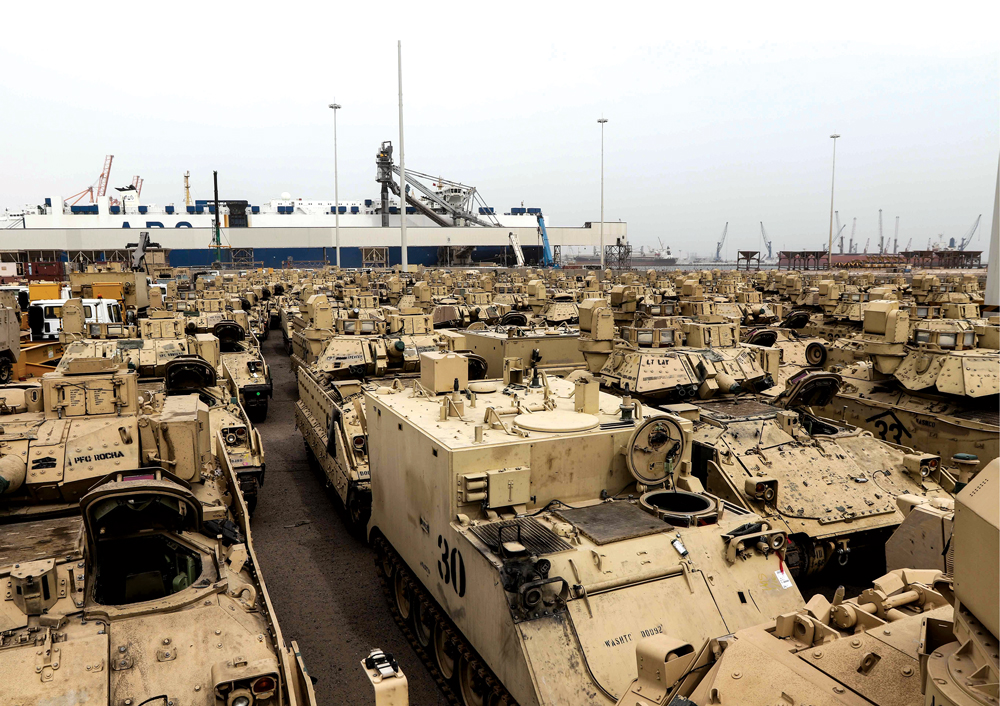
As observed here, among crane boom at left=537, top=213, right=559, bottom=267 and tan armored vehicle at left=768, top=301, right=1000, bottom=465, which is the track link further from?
crane boom at left=537, top=213, right=559, bottom=267

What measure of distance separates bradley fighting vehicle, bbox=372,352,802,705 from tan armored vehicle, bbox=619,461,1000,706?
5.40 feet

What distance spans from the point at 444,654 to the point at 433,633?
1.04ft

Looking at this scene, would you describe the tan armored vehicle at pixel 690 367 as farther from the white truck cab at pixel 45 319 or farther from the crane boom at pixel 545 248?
the crane boom at pixel 545 248

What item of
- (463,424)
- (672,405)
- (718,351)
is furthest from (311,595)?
(718,351)

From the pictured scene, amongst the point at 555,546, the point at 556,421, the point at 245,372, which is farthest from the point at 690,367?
the point at 245,372

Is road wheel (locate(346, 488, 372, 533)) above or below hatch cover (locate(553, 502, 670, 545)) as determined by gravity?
below

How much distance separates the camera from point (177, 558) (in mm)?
8203

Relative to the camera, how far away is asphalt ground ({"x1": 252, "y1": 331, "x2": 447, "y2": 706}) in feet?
29.7

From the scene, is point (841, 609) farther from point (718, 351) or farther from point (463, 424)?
point (718, 351)

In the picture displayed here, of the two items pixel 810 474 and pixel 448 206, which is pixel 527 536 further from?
pixel 448 206

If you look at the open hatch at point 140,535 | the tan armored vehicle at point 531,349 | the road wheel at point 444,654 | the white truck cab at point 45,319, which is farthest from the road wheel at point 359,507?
the white truck cab at point 45,319

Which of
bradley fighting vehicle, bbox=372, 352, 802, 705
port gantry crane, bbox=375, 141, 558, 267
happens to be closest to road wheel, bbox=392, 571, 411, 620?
bradley fighting vehicle, bbox=372, 352, 802, 705

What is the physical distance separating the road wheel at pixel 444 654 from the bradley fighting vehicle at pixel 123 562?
2.13 meters

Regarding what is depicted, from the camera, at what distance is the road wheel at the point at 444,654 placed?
845cm
